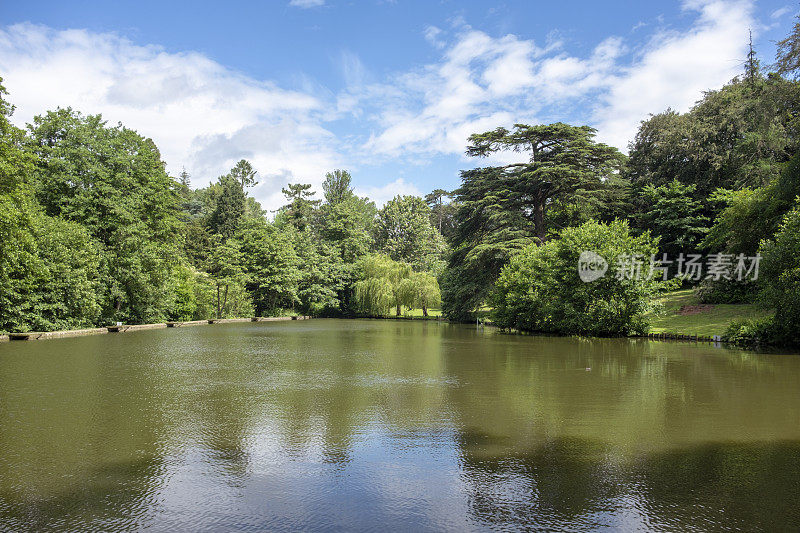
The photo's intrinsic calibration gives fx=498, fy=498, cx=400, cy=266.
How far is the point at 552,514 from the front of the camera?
3865mm

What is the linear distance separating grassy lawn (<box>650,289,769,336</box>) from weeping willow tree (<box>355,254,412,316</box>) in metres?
20.9

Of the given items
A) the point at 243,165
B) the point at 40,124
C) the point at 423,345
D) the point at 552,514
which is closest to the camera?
the point at 552,514

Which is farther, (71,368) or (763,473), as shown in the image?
(71,368)

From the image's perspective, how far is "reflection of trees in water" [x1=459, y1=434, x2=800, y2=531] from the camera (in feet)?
12.5

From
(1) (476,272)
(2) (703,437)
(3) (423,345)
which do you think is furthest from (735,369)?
(1) (476,272)

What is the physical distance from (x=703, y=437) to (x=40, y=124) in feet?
91.5

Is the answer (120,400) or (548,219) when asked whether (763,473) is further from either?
(548,219)

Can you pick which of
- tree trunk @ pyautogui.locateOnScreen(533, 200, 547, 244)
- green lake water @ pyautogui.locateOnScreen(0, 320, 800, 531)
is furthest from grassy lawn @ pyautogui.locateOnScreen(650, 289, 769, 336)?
green lake water @ pyautogui.locateOnScreen(0, 320, 800, 531)

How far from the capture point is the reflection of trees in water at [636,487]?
3803 millimetres

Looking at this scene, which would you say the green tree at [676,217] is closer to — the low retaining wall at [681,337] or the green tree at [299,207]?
the low retaining wall at [681,337]

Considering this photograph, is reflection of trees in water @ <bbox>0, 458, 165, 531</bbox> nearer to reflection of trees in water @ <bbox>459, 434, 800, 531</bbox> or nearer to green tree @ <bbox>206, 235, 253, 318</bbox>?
reflection of trees in water @ <bbox>459, 434, 800, 531</bbox>

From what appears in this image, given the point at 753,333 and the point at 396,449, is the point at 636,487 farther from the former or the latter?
the point at 753,333

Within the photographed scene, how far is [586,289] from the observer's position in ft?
69.5

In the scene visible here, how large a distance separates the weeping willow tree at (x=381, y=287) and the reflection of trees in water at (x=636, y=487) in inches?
1399
